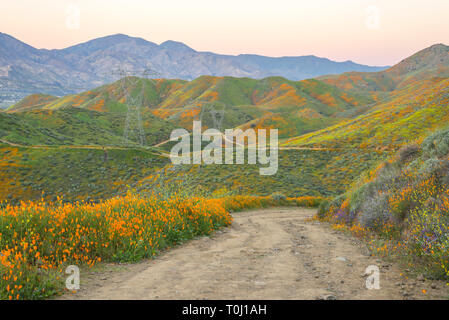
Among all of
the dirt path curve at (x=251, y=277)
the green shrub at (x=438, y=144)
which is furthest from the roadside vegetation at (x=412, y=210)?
the dirt path curve at (x=251, y=277)

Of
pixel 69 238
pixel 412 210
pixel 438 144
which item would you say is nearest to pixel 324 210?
pixel 438 144

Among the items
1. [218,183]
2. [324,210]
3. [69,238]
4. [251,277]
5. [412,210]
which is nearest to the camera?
[251,277]

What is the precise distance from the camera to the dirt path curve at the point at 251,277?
479cm

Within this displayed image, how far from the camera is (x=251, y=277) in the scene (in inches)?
222

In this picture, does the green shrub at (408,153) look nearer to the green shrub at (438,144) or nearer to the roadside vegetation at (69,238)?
the green shrub at (438,144)

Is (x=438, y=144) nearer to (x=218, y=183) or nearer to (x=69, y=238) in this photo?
(x=69, y=238)

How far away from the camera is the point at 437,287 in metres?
5.18

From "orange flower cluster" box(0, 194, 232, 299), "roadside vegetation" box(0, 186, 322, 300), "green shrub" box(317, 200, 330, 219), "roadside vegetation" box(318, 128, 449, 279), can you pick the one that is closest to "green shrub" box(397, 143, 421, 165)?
"roadside vegetation" box(318, 128, 449, 279)

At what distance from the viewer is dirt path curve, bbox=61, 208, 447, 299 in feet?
15.7

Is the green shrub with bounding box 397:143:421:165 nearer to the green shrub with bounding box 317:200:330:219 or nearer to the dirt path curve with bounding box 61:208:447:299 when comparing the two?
the green shrub with bounding box 317:200:330:219

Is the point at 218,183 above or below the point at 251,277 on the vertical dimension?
below
